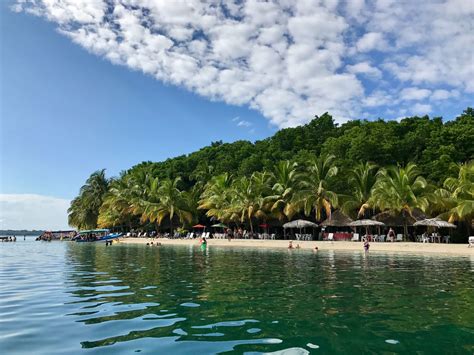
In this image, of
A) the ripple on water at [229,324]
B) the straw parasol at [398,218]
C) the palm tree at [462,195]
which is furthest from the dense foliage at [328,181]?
the ripple on water at [229,324]

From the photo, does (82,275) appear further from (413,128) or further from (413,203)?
(413,128)

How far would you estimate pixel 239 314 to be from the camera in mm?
9008

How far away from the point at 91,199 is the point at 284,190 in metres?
42.3

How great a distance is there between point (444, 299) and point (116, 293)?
358 inches

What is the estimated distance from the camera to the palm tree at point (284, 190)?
4434 cm

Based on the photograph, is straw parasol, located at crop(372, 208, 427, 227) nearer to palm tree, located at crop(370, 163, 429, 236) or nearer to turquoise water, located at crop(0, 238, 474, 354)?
palm tree, located at crop(370, 163, 429, 236)

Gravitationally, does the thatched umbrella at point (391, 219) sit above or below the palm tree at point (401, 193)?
below

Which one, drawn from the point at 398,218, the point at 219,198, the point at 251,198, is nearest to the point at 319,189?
the point at 398,218

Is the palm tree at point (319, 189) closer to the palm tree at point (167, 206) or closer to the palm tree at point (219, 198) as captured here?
the palm tree at point (219, 198)

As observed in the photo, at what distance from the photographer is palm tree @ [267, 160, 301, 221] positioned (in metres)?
44.3

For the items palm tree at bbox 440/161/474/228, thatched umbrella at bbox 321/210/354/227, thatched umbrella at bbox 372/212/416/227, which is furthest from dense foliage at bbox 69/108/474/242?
thatched umbrella at bbox 321/210/354/227

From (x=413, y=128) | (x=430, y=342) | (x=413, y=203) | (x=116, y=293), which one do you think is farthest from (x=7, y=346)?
(x=413, y=128)

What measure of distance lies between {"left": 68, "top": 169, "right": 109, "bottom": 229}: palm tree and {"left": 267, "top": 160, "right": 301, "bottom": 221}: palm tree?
123 feet

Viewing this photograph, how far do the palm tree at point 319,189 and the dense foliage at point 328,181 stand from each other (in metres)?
0.10
